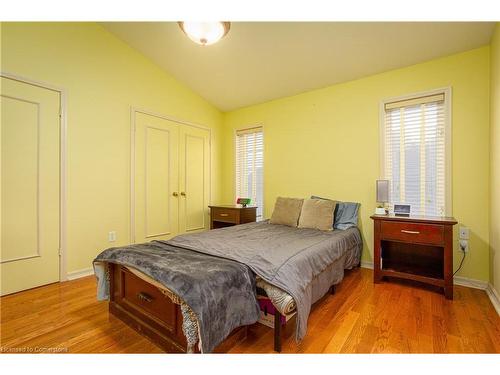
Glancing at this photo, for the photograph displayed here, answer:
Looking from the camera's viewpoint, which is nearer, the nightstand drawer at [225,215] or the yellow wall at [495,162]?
the yellow wall at [495,162]

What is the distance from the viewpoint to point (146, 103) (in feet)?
10.5

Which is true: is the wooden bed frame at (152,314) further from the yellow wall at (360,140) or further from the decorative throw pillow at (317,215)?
the yellow wall at (360,140)

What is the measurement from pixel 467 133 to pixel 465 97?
0.35 m

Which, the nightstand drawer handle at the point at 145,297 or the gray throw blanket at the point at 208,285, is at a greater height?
the gray throw blanket at the point at 208,285

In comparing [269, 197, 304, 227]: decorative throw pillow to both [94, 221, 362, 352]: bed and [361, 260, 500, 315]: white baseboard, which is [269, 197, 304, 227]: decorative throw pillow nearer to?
[94, 221, 362, 352]: bed

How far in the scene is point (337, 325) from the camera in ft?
5.40

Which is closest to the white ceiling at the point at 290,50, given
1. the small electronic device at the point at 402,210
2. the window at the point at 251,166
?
the window at the point at 251,166

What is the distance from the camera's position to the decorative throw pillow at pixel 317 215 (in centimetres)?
264

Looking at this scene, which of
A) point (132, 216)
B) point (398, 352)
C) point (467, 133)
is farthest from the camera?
point (132, 216)

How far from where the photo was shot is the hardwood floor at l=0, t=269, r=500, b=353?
141 centimetres

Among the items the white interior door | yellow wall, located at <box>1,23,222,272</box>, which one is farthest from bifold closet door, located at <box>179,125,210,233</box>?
the white interior door

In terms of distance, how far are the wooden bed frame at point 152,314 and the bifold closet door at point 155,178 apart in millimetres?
1458
